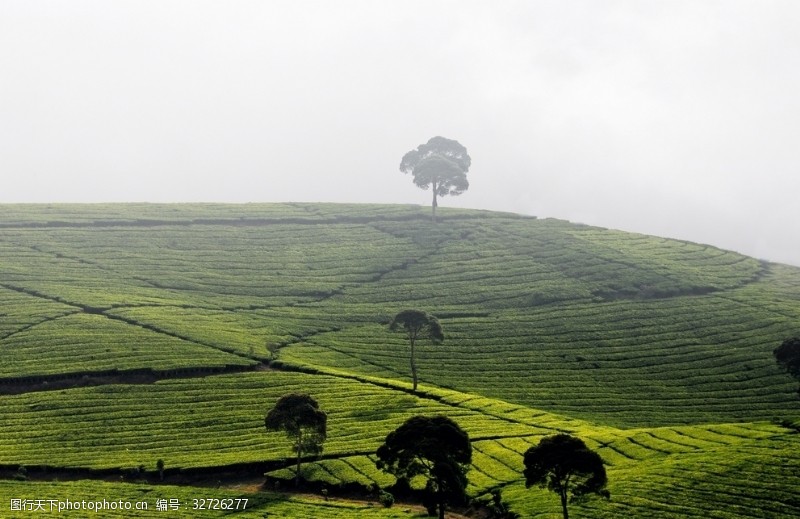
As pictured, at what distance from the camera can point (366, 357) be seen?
8900cm

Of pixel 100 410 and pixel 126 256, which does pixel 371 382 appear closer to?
pixel 100 410

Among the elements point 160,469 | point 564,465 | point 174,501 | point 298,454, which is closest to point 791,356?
point 564,465

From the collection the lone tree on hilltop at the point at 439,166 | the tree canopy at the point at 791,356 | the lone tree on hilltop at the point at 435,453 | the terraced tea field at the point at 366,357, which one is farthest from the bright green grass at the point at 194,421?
the lone tree on hilltop at the point at 439,166

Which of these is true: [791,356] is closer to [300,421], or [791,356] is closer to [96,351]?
[300,421]

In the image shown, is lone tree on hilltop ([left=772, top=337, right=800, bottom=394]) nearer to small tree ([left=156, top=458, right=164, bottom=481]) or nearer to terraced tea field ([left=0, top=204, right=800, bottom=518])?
terraced tea field ([left=0, top=204, right=800, bottom=518])

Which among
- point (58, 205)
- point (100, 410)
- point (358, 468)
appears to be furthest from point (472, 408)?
point (58, 205)

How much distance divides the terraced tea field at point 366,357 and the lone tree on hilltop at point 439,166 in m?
13.4

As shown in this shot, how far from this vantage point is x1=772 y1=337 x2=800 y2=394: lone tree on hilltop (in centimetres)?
7000

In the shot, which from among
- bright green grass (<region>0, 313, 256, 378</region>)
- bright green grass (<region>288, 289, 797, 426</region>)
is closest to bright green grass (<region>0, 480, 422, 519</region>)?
bright green grass (<region>0, 313, 256, 378</region>)

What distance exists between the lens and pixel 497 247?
455 ft

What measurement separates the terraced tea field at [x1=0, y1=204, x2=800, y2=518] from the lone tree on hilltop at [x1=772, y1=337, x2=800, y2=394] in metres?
4.03

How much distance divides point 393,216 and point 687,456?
10804 centimetres

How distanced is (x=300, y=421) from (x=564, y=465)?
19.5 meters

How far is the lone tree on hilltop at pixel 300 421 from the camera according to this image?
5684 cm
